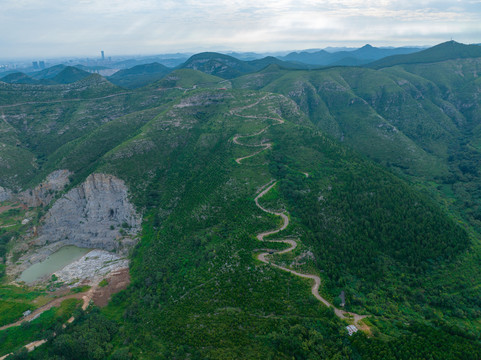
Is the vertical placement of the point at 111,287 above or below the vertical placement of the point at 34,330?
below

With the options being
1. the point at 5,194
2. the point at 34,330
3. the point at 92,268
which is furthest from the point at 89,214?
the point at 5,194

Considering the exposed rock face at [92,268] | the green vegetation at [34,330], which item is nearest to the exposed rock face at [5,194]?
the exposed rock face at [92,268]

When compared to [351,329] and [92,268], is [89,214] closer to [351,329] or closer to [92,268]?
[92,268]

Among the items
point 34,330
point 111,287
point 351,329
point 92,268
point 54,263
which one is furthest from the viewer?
point 54,263

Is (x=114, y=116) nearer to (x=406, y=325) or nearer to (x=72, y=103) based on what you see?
(x=72, y=103)

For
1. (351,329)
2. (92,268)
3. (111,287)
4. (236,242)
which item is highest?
(236,242)

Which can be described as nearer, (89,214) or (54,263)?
(54,263)

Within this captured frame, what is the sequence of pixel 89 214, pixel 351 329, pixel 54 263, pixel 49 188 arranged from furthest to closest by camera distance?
pixel 49 188, pixel 89 214, pixel 54 263, pixel 351 329
